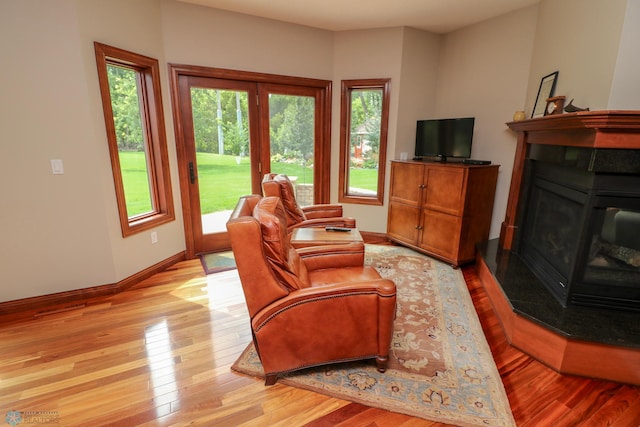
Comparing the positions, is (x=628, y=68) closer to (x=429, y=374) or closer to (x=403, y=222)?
(x=429, y=374)

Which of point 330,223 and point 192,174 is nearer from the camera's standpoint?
point 330,223

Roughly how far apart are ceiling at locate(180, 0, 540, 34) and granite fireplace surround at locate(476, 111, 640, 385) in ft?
5.03

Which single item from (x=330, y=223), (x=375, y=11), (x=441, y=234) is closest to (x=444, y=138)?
(x=441, y=234)

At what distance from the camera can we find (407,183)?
371 cm

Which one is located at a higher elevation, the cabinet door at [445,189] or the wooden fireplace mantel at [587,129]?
the wooden fireplace mantel at [587,129]

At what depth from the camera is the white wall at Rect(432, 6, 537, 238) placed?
3.27 meters

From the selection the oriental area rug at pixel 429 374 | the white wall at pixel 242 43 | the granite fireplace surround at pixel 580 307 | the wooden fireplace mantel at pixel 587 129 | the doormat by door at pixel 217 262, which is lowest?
the oriental area rug at pixel 429 374

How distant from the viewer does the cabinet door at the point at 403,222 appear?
146 inches

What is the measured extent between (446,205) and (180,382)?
2.86 metres

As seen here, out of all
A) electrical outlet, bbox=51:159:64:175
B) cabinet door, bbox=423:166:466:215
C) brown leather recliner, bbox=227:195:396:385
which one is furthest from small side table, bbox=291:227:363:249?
electrical outlet, bbox=51:159:64:175

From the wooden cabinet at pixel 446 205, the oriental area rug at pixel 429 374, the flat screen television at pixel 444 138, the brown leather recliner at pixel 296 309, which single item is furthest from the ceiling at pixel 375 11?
the oriental area rug at pixel 429 374

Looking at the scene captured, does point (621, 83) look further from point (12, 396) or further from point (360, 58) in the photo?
point (12, 396)

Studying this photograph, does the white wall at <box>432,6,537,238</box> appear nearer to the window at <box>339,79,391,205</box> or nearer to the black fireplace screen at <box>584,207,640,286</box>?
the window at <box>339,79,391,205</box>

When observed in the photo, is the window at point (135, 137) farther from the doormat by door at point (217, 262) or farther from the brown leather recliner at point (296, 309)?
the brown leather recliner at point (296, 309)
